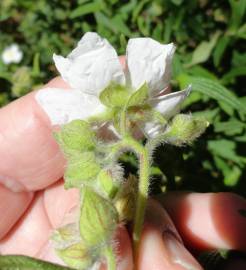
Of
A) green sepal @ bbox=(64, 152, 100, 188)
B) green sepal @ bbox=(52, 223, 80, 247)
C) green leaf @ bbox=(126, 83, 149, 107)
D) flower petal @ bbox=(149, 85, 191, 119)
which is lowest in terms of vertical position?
green sepal @ bbox=(52, 223, 80, 247)

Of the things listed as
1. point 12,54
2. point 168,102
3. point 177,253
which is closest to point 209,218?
point 177,253

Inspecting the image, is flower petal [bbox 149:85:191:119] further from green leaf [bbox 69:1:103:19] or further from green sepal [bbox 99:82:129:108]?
green leaf [bbox 69:1:103:19]

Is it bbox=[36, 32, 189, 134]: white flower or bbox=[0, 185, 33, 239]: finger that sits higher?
bbox=[36, 32, 189, 134]: white flower

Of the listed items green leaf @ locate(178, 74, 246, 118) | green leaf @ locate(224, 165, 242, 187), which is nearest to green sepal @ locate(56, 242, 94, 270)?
green leaf @ locate(178, 74, 246, 118)

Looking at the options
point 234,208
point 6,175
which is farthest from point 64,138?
point 234,208

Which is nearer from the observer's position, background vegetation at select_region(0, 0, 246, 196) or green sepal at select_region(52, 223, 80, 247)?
green sepal at select_region(52, 223, 80, 247)

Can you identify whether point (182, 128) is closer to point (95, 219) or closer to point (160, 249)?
point (95, 219)

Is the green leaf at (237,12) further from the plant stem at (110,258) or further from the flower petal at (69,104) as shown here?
the plant stem at (110,258)
